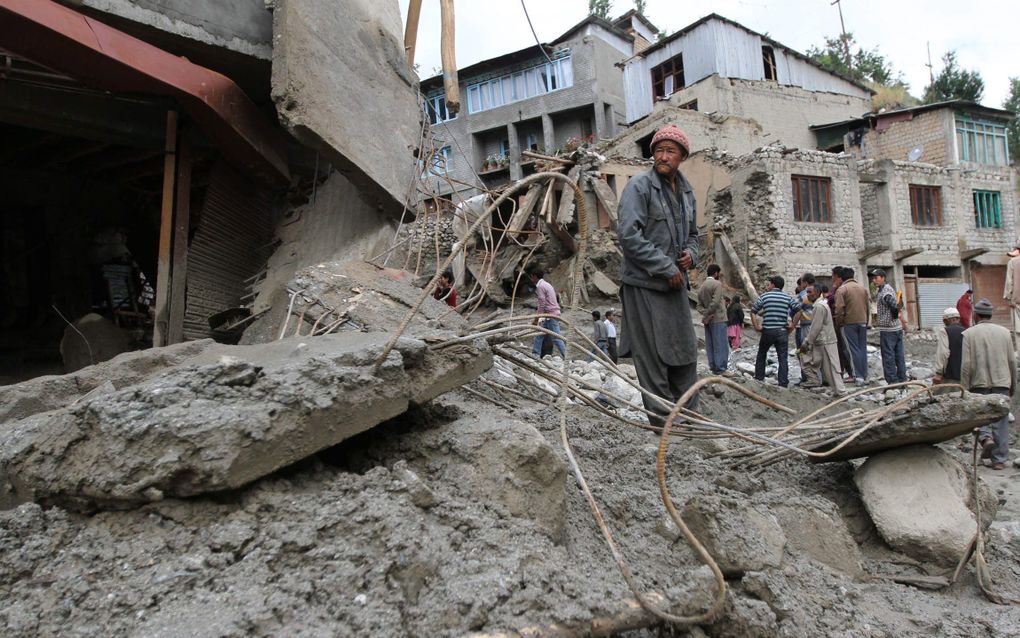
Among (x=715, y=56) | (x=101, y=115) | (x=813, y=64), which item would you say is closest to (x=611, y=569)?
(x=101, y=115)

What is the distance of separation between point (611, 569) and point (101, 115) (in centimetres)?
498

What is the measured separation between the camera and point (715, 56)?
23500 millimetres

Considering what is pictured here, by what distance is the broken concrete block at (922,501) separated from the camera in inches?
96.5

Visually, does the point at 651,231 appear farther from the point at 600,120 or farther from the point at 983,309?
the point at 600,120

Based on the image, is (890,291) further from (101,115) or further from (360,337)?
(101,115)

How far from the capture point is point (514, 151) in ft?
93.8

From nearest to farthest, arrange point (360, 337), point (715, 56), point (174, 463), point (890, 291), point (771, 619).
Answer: point (174, 463) < point (771, 619) < point (360, 337) < point (890, 291) < point (715, 56)

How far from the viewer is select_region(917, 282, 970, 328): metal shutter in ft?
62.8

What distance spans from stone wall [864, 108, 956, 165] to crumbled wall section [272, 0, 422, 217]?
22.5 meters

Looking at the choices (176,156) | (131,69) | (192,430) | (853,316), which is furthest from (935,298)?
(192,430)

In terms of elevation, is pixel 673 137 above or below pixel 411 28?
below

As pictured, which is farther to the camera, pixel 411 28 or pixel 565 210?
pixel 565 210

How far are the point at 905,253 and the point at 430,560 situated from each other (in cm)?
2116

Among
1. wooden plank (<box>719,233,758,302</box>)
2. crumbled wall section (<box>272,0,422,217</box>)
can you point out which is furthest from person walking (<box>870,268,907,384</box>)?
wooden plank (<box>719,233,758,302</box>)
